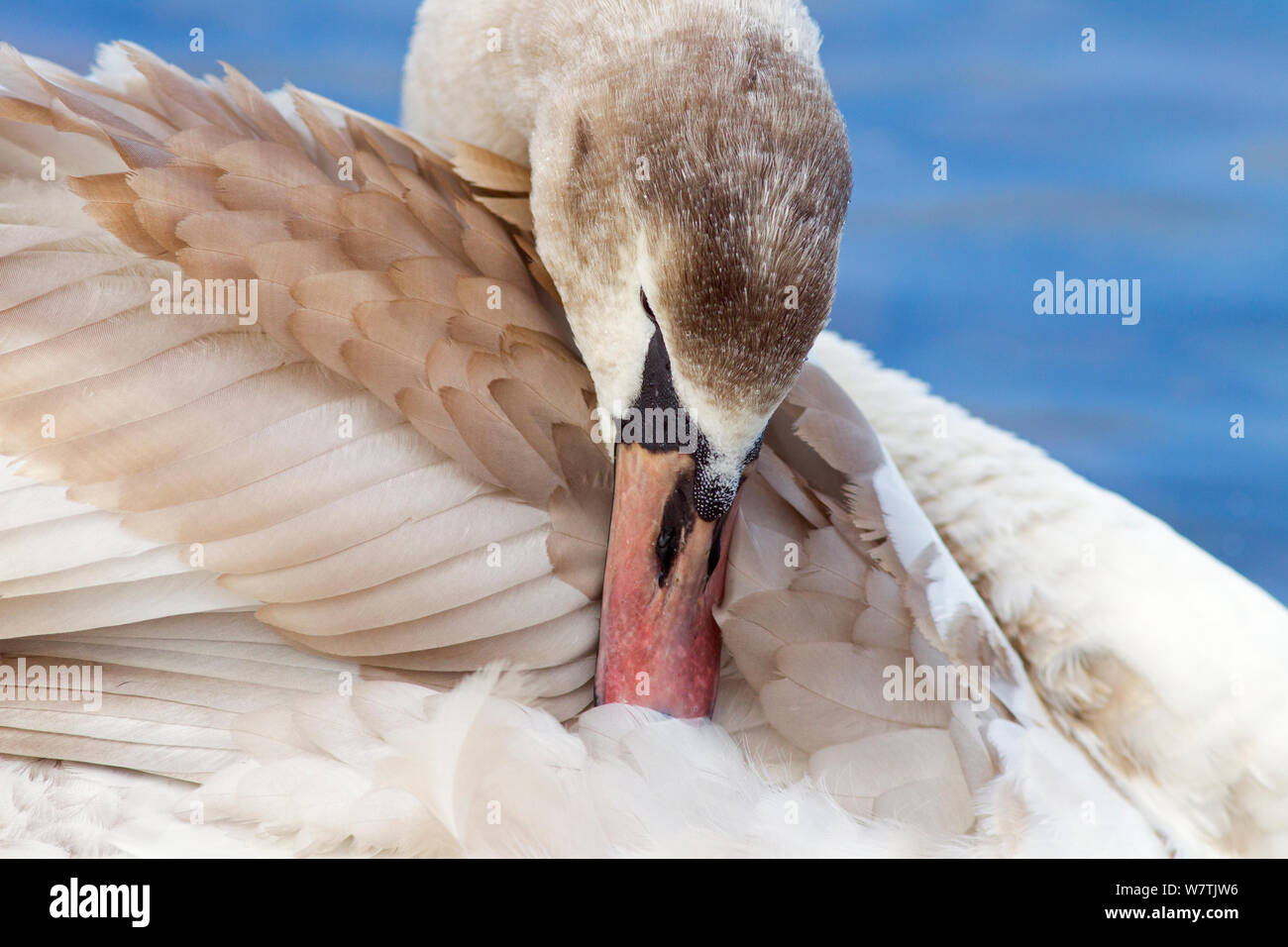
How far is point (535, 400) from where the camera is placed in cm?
178

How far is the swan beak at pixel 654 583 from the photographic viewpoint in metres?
1.73

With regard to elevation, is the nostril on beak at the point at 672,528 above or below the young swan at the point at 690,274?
below

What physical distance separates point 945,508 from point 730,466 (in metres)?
0.72

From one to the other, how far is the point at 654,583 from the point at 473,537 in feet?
0.77

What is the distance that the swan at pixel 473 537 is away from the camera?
1695mm

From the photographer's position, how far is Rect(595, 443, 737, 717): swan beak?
1728 millimetres

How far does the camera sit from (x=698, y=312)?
1.69 meters

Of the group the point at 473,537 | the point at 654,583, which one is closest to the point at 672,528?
the point at 654,583

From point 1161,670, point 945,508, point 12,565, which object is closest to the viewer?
point 12,565

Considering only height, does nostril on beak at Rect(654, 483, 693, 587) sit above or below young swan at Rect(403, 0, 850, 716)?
below

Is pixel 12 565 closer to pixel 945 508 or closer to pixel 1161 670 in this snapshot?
pixel 945 508

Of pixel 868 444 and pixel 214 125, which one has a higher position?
pixel 214 125

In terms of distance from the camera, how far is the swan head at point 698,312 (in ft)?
5.50

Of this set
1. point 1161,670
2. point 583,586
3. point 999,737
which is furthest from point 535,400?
point 1161,670
